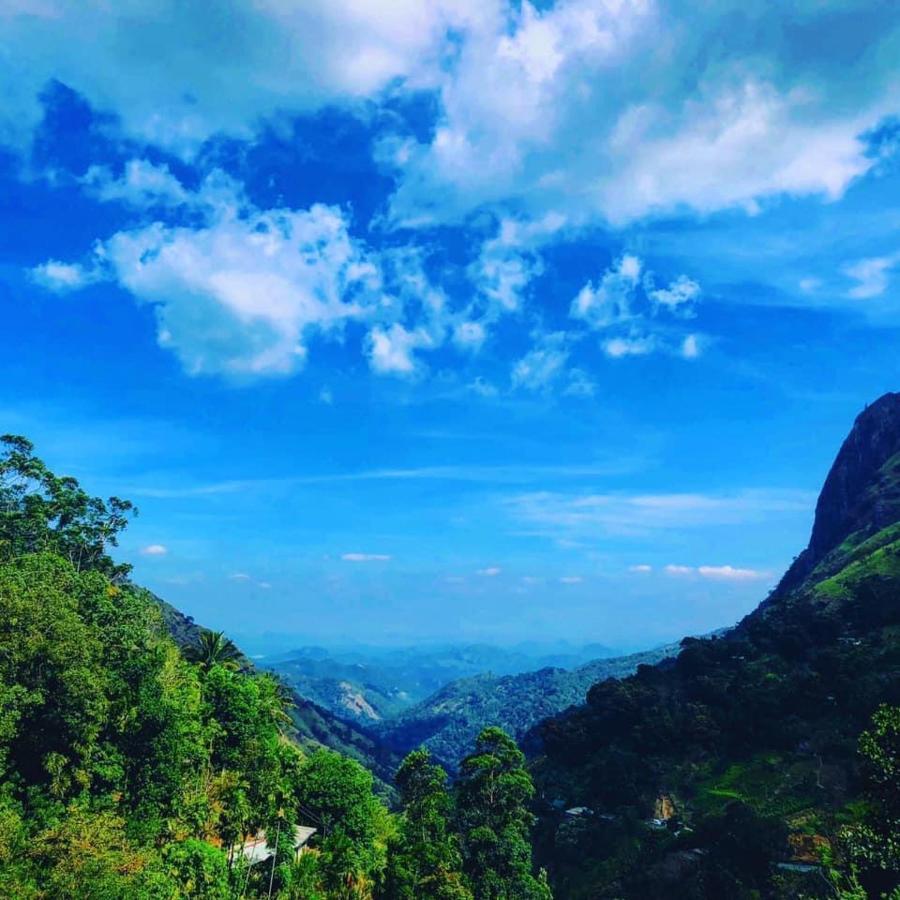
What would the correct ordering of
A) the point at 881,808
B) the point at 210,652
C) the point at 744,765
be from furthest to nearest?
the point at 744,765 → the point at 210,652 → the point at 881,808

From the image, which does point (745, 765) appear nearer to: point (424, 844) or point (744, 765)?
point (744, 765)

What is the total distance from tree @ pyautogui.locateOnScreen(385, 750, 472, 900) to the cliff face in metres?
153

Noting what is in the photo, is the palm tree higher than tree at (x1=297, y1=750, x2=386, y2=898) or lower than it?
higher

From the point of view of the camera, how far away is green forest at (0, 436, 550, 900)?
113 feet

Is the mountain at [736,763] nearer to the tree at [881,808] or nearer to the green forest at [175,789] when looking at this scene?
the tree at [881,808]

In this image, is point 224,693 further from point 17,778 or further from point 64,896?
point 64,896

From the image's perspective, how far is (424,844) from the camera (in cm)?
4122

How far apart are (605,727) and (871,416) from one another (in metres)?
149

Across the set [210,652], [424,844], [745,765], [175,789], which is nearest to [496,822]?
[424,844]

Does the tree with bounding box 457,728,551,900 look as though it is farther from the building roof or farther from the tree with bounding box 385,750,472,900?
the building roof

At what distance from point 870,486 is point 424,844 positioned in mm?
180640

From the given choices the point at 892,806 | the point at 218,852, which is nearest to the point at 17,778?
the point at 218,852

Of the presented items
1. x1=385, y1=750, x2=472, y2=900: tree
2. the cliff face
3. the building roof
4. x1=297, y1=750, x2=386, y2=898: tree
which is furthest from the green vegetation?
the cliff face

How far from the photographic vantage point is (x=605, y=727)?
3878 inches
